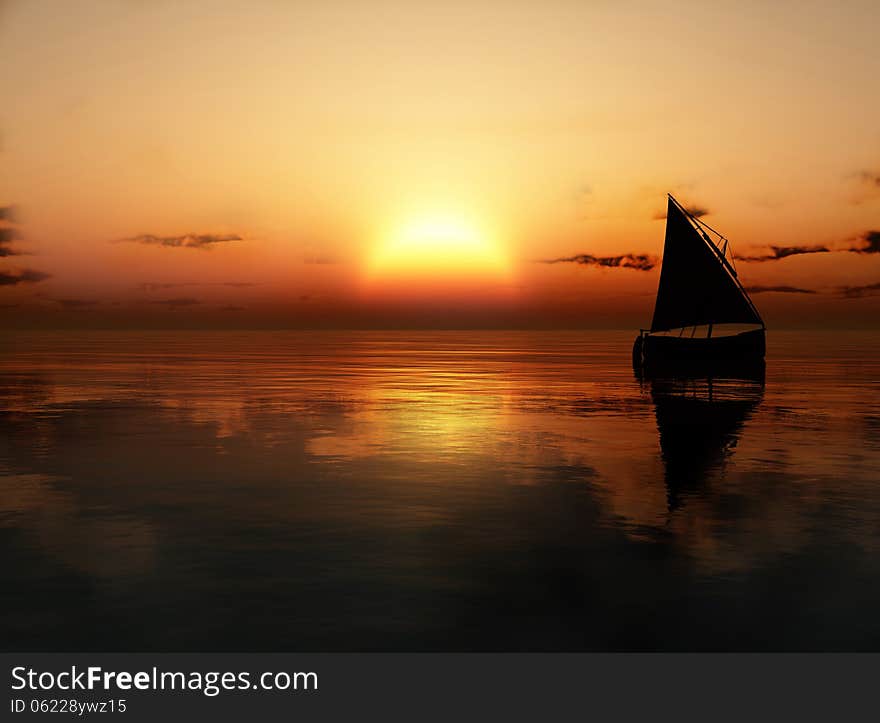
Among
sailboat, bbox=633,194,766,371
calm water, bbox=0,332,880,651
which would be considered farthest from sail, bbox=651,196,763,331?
calm water, bbox=0,332,880,651

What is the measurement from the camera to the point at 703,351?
73.8 meters

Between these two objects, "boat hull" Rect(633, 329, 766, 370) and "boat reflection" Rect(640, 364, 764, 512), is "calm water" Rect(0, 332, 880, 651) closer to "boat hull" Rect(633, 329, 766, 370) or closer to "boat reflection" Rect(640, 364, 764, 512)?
"boat reflection" Rect(640, 364, 764, 512)

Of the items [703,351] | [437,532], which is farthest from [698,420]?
[703,351]

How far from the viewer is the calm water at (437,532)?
1149 cm

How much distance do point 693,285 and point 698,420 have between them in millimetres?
38851

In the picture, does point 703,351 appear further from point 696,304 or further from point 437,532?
point 437,532

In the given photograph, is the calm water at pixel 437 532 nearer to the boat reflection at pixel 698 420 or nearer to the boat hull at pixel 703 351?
the boat reflection at pixel 698 420

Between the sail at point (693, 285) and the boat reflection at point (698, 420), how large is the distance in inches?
227

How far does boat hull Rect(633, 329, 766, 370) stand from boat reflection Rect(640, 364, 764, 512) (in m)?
2.94

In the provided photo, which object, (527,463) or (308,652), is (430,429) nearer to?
(527,463)

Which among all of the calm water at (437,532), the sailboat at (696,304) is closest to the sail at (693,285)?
the sailboat at (696,304)
